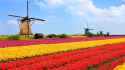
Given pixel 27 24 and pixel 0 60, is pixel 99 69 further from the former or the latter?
pixel 27 24

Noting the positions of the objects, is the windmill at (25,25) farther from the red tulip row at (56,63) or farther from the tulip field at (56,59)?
the red tulip row at (56,63)

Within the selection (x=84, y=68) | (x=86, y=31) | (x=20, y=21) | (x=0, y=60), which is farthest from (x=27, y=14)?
(x=86, y=31)

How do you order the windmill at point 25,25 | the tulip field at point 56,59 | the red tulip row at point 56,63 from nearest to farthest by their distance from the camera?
the red tulip row at point 56,63, the tulip field at point 56,59, the windmill at point 25,25

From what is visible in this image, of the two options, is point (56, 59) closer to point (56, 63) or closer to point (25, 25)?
point (56, 63)

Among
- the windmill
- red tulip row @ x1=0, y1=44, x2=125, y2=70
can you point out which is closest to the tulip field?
red tulip row @ x1=0, y1=44, x2=125, y2=70

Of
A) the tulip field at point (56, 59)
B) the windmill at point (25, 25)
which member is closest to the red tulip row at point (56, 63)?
the tulip field at point (56, 59)

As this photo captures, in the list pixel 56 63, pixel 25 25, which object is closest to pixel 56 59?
pixel 56 63

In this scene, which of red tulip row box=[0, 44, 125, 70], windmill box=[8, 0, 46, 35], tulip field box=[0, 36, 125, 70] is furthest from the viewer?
windmill box=[8, 0, 46, 35]

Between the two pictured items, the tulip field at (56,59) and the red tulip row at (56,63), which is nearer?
the red tulip row at (56,63)

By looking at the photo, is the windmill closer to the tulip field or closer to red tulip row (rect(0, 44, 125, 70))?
the tulip field

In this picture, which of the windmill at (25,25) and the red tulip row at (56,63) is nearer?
the red tulip row at (56,63)

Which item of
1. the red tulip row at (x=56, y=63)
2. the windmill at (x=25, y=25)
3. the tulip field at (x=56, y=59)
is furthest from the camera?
the windmill at (x=25, y=25)

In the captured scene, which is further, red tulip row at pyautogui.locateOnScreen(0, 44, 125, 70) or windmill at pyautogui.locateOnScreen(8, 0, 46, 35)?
windmill at pyautogui.locateOnScreen(8, 0, 46, 35)

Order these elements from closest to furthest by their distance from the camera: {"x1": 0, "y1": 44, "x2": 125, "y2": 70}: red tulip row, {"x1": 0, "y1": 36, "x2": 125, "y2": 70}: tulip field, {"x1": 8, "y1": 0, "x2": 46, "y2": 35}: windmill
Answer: {"x1": 0, "y1": 44, "x2": 125, "y2": 70}: red tulip row → {"x1": 0, "y1": 36, "x2": 125, "y2": 70}: tulip field → {"x1": 8, "y1": 0, "x2": 46, "y2": 35}: windmill
